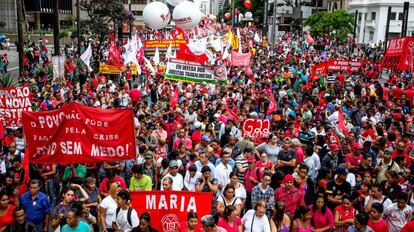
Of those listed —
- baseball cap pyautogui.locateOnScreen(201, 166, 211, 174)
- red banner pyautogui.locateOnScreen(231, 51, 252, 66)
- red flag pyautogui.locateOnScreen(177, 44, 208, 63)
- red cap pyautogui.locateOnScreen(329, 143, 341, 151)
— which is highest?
red flag pyautogui.locateOnScreen(177, 44, 208, 63)

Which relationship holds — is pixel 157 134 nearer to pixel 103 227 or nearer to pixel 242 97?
pixel 103 227

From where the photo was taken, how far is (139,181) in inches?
305

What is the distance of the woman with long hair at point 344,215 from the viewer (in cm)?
682

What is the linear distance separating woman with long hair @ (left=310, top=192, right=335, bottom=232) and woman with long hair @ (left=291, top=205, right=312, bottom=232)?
0.81 feet

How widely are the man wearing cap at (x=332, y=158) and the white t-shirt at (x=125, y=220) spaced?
3.92 metres

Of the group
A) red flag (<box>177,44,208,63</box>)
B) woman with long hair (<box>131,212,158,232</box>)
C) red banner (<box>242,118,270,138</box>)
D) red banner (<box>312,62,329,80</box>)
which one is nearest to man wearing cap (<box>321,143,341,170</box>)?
red banner (<box>242,118,270,138</box>)

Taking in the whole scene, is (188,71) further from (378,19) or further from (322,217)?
(378,19)

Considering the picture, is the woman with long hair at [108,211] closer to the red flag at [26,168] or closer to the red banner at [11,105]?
the red flag at [26,168]

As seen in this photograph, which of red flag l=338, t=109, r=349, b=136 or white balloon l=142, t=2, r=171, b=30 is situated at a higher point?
white balloon l=142, t=2, r=171, b=30

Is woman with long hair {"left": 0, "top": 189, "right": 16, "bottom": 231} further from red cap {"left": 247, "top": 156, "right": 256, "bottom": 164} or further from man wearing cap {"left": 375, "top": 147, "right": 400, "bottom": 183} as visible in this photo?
man wearing cap {"left": 375, "top": 147, "right": 400, "bottom": 183}

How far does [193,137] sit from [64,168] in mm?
2971

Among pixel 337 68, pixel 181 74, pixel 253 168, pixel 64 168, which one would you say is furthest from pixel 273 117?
pixel 337 68

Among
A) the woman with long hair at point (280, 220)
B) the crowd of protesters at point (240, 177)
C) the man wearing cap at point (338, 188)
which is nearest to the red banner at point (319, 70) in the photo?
the crowd of protesters at point (240, 177)

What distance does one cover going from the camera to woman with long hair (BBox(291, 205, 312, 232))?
6.45m
